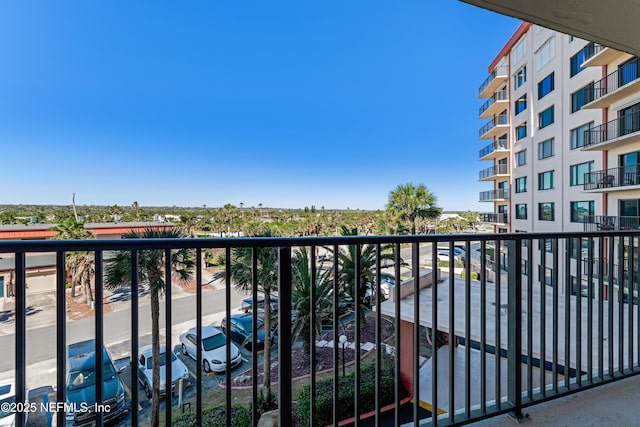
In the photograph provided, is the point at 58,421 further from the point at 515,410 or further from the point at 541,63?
the point at 541,63

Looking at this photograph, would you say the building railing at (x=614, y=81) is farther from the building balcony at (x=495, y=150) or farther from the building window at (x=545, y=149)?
the building balcony at (x=495, y=150)

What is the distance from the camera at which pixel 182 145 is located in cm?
2398

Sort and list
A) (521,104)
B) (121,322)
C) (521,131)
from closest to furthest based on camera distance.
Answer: (121,322), (521,104), (521,131)

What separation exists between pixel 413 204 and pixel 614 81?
8.94m

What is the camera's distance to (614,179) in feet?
31.5

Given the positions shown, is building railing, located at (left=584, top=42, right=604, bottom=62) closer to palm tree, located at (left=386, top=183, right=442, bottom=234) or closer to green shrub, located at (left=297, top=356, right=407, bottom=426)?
palm tree, located at (left=386, top=183, right=442, bottom=234)

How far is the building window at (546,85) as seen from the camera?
1252 cm

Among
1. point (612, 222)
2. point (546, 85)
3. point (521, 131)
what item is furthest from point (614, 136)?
point (521, 131)

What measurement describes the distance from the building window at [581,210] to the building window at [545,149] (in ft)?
8.81

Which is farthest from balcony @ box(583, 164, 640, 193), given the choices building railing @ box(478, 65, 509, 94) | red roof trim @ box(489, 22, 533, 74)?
building railing @ box(478, 65, 509, 94)

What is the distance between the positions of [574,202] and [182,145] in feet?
83.0

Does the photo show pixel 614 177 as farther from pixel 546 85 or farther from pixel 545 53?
pixel 545 53

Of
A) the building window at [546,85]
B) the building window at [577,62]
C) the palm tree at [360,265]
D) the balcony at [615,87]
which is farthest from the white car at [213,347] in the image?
the building window at [546,85]

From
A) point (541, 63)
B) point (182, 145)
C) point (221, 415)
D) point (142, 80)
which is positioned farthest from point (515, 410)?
point (182, 145)
